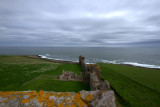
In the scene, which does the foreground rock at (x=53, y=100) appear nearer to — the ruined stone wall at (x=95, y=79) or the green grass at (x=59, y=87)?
the ruined stone wall at (x=95, y=79)

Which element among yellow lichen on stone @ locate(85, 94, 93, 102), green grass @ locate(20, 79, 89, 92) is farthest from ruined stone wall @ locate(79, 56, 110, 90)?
yellow lichen on stone @ locate(85, 94, 93, 102)

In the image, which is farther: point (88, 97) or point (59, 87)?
point (59, 87)

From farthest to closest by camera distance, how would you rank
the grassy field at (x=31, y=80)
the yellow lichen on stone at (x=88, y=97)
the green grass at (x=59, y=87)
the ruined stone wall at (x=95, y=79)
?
1. the grassy field at (x=31, y=80)
2. the green grass at (x=59, y=87)
3. the ruined stone wall at (x=95, y=79)
4. the yellow lichen on stone at (x=88, y=97)

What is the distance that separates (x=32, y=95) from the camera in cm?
298

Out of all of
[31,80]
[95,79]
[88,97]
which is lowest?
[31,80]

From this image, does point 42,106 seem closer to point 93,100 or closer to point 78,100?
point 78,100

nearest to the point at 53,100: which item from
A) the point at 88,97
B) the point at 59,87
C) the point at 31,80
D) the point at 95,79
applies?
the point at 88,97

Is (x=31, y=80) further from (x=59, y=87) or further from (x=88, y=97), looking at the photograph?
(x=88, y=97)

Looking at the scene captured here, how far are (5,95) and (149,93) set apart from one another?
1600 cm

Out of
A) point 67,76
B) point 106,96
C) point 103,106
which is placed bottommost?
point 67,76

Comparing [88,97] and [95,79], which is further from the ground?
[88,97]

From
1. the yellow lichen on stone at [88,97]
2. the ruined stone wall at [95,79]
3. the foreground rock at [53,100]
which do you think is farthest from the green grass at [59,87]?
the foreground rock at [53,100]

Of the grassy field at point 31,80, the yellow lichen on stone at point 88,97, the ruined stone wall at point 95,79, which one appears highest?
the yellow lichen on stone at point 88,97

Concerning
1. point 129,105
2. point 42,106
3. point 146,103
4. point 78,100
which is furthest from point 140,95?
point 42,106
